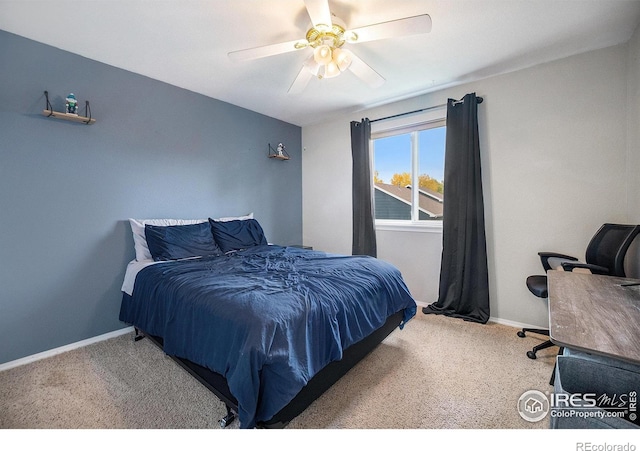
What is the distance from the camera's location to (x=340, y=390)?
1.81 m

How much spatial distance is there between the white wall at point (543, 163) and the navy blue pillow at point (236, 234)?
6.67 ft

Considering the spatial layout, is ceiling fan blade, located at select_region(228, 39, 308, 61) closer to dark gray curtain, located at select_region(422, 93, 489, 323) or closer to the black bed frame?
dark gray curtain, located at select_region(422, 93, 489, 323)

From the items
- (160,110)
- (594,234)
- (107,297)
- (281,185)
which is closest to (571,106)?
(594,234)

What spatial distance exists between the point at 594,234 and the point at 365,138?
7.99 ft

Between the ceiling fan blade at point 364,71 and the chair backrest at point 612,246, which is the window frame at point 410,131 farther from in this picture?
the chair backrest at point 612,246

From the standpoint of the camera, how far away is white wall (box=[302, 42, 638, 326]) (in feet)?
7.52

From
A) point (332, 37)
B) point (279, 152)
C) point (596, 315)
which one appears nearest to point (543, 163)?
point (596, 315)

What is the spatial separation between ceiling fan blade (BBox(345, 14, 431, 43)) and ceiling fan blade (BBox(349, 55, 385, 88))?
0.20 meters

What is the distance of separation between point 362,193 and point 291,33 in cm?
199

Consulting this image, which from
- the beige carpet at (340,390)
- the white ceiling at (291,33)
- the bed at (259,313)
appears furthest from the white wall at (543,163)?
the bed at (259,313)

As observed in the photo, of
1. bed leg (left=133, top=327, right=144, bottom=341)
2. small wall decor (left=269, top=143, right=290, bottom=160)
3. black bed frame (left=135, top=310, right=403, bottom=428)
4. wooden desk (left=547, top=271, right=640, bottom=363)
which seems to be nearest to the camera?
wooden desk (left=547, top=271, right=640, bottom=363)

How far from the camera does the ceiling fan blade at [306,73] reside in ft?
6.50

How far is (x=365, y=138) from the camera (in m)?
3.59

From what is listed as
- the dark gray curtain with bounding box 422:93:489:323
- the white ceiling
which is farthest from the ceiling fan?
the dark gray curtain with bounding box 422:93:489:323
